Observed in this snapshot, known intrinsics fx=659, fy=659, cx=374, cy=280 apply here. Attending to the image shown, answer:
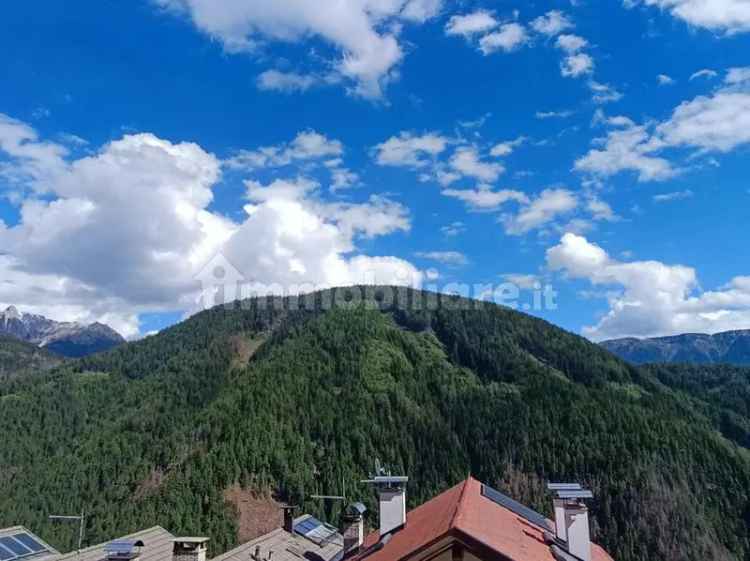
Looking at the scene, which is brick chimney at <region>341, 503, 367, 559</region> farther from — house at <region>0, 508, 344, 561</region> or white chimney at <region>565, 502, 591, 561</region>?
white chimney at <region>565, 502, 591, 561</region>

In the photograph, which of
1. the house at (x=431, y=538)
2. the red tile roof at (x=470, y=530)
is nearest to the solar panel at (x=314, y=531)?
the house at (x=431, y=538)

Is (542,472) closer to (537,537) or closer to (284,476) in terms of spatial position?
(284,476)

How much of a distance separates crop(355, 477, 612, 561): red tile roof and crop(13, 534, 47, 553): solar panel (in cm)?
1237

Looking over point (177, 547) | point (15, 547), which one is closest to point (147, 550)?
point (177, 547)

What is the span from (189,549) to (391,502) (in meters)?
6.45

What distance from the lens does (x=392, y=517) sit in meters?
21.4

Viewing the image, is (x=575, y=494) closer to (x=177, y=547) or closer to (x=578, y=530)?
(x=578, y=530)

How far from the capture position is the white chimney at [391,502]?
2111 centimetres

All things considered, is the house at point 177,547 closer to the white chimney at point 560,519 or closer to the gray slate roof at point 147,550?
the gray slate roof at point 147,550

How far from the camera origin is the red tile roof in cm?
1622

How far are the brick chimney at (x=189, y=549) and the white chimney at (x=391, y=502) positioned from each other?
5592 millimetres

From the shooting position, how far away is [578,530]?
20.1m

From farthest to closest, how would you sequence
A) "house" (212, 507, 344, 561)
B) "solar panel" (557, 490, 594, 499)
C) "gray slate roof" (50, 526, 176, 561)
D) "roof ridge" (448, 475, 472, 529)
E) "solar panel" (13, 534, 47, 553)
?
"house" (212, 507, 344, 561), "solar panel" (13, 534, 47, 553), "gray slate roof" (50, 526, 176, 561), "solar panel" (557, 490, 594, 499), "roof ridge" (448, 475, 472, 529)

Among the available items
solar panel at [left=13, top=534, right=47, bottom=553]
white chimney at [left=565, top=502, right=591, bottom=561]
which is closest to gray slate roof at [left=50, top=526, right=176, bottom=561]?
solar panel at [left=13, top=534, right=47, bottom=553]
